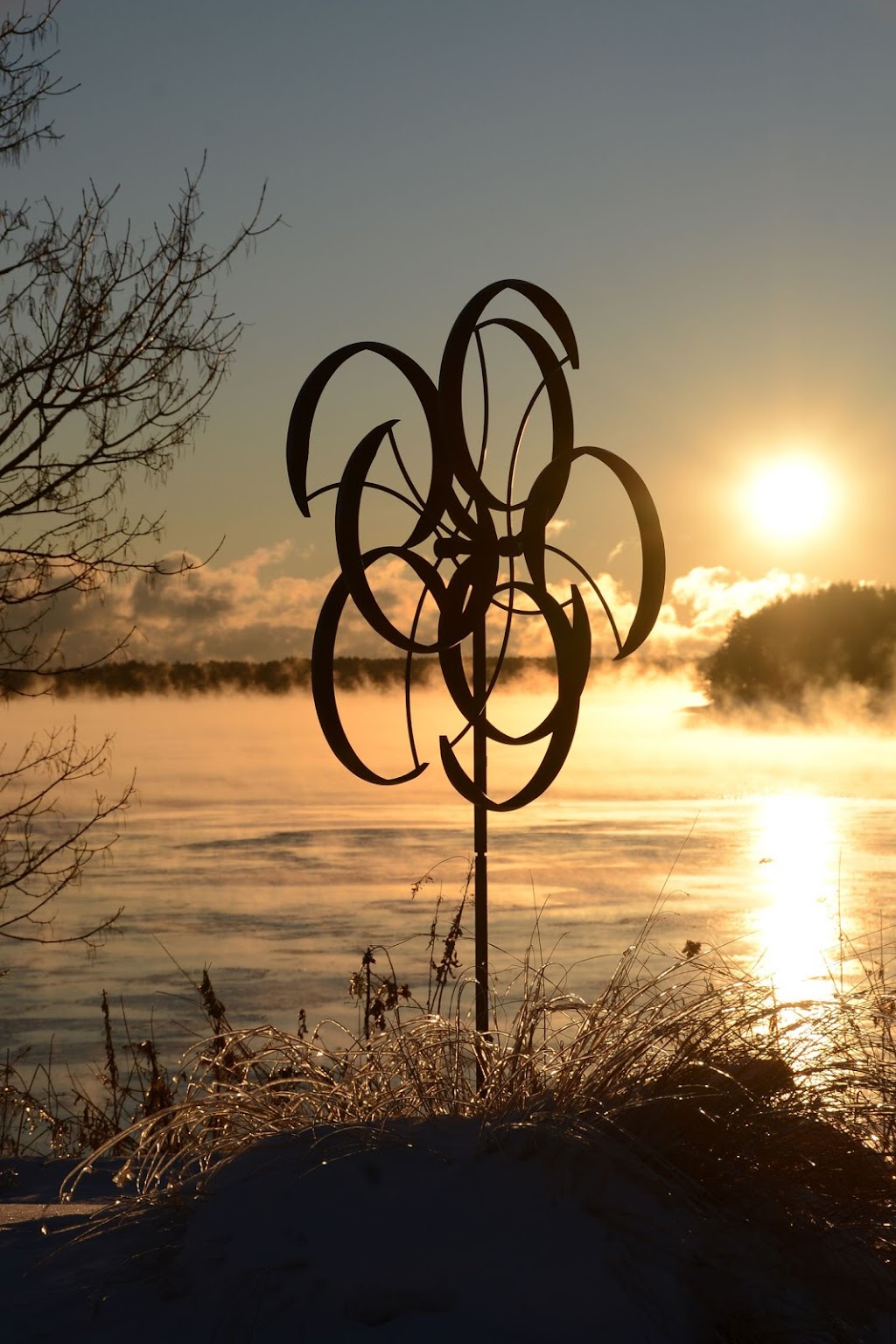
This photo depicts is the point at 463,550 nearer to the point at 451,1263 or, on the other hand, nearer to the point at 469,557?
the point at 469,557

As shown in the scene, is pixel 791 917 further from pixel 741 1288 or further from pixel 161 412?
pixel 161 412

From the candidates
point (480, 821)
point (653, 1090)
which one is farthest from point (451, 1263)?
point (480, 821)

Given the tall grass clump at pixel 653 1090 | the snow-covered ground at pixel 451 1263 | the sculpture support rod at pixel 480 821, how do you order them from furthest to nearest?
1. the sculpture support rod at pixel 480 821
2. the tall grass clump at pixel 653 1090
3. the snow-covered ground at pixel 451 1263

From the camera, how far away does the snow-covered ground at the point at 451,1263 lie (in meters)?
2.82

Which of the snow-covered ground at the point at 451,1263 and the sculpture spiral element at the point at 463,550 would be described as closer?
the snow-covered ground at the point at 451,1263

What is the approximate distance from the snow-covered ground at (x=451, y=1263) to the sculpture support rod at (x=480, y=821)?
1208 mm

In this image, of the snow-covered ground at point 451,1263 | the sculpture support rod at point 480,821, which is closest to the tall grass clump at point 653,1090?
the snow-covered ground at point 451,1263

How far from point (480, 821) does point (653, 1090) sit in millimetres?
1566

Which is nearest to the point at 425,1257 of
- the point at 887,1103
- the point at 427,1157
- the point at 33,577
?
the point at 427,1157

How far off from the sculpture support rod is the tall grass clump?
521mm

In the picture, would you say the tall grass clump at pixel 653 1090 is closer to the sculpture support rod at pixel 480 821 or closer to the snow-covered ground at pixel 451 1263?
the snow-covered ground at pixel 451 1263

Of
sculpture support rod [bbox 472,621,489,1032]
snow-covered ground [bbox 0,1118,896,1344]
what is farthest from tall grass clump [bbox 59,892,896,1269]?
sculpture support rod [bbox 472,621,489,1032]

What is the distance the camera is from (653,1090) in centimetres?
334

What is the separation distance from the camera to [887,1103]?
133 inches
